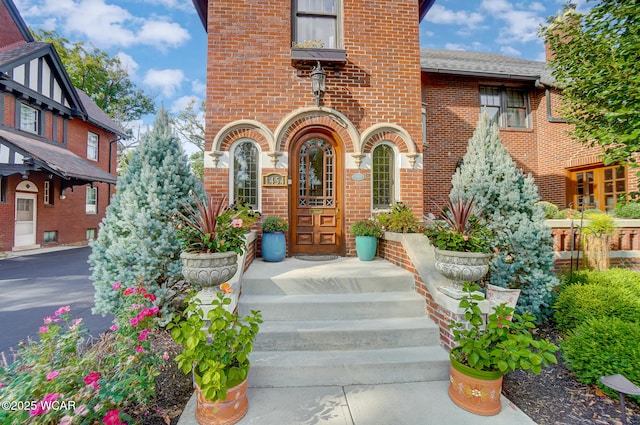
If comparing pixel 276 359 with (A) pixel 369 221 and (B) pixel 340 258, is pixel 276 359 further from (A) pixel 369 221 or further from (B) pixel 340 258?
(A) pixel 369 221

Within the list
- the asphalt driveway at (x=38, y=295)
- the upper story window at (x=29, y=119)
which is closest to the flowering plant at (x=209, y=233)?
the asphalt driveway at (x=38, y=295)

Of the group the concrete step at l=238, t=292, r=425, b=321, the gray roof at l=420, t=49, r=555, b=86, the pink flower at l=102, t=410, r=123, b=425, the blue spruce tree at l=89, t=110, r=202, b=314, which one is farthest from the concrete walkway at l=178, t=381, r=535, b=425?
the gray roof at l=420, t=49, r=555, b=86

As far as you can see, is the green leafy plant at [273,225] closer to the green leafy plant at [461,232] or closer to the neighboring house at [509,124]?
the green leafy plant at [461,232]

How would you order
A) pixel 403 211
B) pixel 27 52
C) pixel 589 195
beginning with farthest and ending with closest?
pixel 27 52 < pixel 589 195 < pixel 403 211

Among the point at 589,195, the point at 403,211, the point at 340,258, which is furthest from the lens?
the point at 589,195

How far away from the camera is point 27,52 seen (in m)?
11.5

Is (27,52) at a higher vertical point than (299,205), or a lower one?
higher

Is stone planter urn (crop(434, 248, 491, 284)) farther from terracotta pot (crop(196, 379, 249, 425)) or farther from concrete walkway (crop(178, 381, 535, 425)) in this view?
terracotta pot (crop(196, 379, 249, 425))

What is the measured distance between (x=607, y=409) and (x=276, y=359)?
2982mm

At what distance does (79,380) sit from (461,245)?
342cm

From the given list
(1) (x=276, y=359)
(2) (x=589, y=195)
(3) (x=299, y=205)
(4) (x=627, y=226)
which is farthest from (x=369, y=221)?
(2) (x=589, y=195)

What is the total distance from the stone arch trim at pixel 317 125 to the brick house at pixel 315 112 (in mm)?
19

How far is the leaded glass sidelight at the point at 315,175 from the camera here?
5566 millimetres

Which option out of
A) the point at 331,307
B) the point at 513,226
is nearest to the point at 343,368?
the point at 331,307
